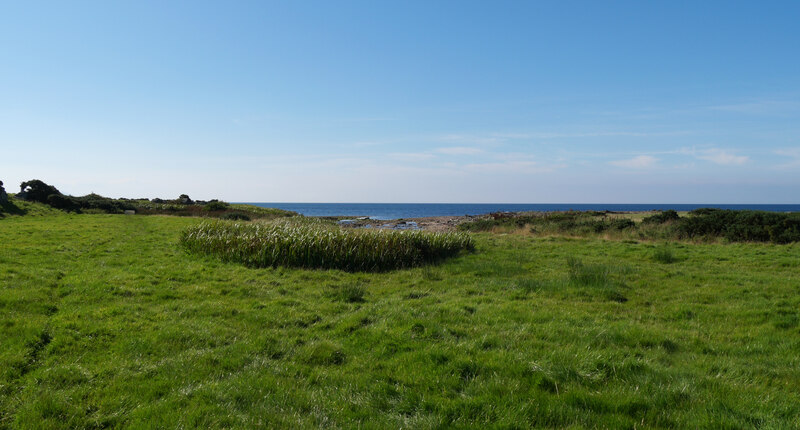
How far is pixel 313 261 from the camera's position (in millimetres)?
15109

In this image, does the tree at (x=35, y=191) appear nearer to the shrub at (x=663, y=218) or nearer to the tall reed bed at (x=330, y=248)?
the tall reed bed at (x=330, y=248)

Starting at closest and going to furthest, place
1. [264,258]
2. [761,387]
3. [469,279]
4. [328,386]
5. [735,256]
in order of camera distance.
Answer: [761,387] < [328,386] < [469,279] < [264,258] < [735,256]

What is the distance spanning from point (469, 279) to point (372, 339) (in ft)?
20.9

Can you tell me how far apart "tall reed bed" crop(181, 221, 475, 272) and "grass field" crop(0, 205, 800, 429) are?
8.58ft

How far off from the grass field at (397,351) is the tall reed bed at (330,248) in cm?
261

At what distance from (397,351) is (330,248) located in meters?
9.40

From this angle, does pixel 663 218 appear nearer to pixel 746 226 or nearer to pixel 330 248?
pixel 746 226

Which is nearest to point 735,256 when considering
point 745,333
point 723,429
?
point 745,333

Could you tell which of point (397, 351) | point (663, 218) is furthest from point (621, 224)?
point (397, 351)

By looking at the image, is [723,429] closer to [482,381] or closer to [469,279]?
[482,381]

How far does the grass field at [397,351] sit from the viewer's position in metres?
4.45

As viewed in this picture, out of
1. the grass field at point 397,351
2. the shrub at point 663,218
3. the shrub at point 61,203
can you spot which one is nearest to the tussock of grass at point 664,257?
the grass field at point 397,351

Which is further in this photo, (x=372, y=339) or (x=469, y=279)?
→ (x=469, y=279)

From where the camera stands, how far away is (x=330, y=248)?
15344 mm
